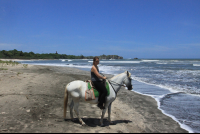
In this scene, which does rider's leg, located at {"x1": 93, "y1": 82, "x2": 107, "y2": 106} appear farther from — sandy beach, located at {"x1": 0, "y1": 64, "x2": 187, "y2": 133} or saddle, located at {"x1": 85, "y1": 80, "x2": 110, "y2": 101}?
sandy beach, located at {"x1": 0, "y1": 64, "x2": 187, "y2": 133}

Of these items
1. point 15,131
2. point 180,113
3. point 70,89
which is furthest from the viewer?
point 180,113

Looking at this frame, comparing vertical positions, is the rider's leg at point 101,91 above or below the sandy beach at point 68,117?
above

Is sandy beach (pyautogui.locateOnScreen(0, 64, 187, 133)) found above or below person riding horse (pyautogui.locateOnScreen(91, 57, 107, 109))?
below

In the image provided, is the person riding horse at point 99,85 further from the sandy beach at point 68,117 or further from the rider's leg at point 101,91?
the sandy beach at point 68,117

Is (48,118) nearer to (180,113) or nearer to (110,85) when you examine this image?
(110,85)

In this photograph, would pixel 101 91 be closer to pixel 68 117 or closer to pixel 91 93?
pixel 91 93

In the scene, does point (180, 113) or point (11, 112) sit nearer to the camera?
point (11, 112)

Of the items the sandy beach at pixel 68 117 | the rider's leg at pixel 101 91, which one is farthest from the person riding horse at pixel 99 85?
the sandy beach at pixel 68 117

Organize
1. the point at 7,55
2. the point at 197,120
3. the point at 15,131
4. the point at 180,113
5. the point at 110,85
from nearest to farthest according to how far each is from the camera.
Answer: the point at 15,131
the point at 110,85
the point at 197,120
the point at 180,113
the point at 7,55

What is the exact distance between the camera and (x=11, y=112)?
5.24 meters

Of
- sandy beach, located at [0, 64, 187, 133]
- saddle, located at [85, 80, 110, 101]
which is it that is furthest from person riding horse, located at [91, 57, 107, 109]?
sandy beach, located at [0, 64, 187, 133]

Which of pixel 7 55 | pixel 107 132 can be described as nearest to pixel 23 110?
pixel 107 132

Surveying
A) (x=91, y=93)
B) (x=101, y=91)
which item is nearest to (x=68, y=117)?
(x=91, y=93)

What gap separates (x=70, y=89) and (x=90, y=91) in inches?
24.9
